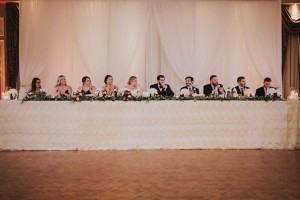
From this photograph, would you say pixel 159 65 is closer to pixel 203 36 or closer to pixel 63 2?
pixel 203 36

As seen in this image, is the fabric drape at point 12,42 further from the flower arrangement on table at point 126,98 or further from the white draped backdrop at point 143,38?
the flower arrangement on table at point 126,98

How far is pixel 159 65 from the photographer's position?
9.96m

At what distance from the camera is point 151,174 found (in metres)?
5.06

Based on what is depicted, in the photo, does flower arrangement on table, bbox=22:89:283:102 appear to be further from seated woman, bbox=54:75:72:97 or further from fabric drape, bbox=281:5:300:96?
fabric drape, bbox=281:5:300:96

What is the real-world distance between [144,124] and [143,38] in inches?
146

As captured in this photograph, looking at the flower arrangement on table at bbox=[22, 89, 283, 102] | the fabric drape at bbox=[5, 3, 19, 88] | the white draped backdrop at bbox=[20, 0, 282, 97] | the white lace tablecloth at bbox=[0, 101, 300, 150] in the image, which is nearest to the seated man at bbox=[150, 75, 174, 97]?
the white draped backdrop at bbox=[20, 0, 282, 97]

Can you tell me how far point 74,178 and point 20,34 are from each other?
6005 mm

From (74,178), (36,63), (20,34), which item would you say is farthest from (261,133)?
(20,34)

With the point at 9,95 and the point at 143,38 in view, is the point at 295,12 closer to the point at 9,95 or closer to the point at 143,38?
the point at 143,38

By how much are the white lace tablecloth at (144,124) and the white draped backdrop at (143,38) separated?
9.81 ft

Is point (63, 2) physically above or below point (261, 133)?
above

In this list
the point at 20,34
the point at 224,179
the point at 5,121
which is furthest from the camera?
the point at 20,34

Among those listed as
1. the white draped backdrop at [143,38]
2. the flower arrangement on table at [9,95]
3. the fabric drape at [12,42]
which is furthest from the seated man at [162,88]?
the fabric drape at [12,42]

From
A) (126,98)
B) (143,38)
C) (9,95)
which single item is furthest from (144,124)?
(143,38)
